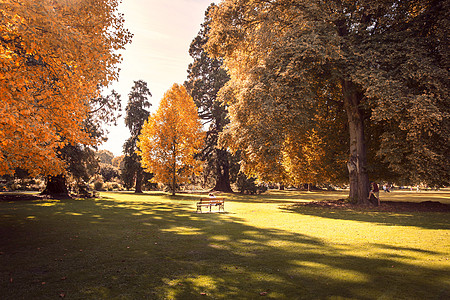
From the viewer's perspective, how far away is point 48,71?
9375 mm

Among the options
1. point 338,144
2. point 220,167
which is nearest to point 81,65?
point 338,144

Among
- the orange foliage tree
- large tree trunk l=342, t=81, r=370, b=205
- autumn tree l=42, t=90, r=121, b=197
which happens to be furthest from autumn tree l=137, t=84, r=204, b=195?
the orange foliage tree

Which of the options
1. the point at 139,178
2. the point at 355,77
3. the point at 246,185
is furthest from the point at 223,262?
the point at 139,178

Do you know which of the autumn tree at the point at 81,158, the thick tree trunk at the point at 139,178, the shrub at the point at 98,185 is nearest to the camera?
the autumn tree at the point at 81,158

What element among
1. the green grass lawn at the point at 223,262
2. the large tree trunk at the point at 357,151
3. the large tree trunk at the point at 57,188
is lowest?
the green grass lawn at the point at 223,262

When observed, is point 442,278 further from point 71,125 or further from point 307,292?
point 71,125

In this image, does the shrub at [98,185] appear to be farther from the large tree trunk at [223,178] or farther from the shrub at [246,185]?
the shrub at [246,185]

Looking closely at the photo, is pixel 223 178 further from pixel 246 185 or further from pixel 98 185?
pixel 98 185

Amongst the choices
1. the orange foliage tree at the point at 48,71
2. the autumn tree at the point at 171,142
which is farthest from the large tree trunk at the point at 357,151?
the autumn tree at the point at 171,142

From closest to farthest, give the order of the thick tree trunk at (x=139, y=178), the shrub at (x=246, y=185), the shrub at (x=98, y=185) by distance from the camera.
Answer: the shrub at (x=246, y=185), the thick tree trunk at (x=139, y=178), the shrub at (x=98, y=185)

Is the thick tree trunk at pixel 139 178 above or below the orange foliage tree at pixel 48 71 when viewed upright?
below

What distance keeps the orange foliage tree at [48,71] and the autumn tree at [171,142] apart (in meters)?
20.8

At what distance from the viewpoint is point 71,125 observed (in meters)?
9.25

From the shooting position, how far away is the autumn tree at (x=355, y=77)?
14.8 m
